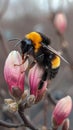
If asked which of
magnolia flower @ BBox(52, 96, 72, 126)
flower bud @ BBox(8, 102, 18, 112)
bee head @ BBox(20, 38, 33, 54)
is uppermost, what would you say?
bee head @ BBox(20, 38, 33, 54)

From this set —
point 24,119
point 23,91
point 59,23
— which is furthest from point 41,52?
point 59,23

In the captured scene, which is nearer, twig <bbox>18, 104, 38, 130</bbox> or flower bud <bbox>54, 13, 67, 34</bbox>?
twig <bbox>18, 104, 38, 130</bbox>

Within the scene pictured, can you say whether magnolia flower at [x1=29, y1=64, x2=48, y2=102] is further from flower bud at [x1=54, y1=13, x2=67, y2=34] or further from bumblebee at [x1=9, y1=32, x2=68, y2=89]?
flower bud at [x1=54, y1=13, x2=67, y2=34]

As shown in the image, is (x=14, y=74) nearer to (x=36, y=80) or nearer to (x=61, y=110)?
(x=36, y=80)

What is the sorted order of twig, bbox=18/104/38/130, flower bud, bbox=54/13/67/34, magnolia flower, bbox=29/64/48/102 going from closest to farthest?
twig, bbox=18/104/38/130
magnolia flower, bbox=29/64/48/102
flower bud, bbox=54/13/67/34

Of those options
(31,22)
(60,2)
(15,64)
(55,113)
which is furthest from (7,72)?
(31,22)

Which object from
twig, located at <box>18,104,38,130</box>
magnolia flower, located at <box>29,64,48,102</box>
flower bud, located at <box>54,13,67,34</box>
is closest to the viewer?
twig, located at <box>18,104,38,130</box>

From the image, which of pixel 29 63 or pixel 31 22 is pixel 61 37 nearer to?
pixel 29 63

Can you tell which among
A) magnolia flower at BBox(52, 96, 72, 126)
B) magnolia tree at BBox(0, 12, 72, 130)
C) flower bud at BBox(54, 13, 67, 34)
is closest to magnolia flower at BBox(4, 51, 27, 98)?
magnolia tree at BBox(0, 12, 72, 130)
